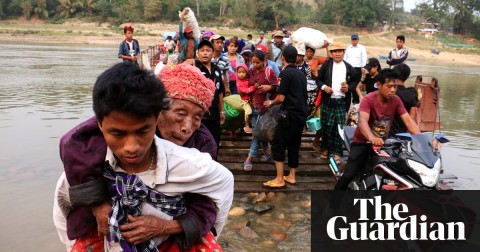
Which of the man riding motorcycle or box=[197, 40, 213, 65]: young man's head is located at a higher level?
box=[197, 40, 213, 65]: young man's head

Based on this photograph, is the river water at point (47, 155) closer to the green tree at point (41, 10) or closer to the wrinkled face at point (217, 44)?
the wrinkled face at point (217, 44)

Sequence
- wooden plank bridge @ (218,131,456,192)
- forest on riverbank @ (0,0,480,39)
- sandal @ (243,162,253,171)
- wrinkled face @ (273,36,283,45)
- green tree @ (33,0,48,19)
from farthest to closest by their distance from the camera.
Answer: green tree @ (33,0,48,19) → forest on riverbank @ (0,0,480,39) → wrinkled face @ (273,36,283,45) → sandal @ (243,162,253,171) → wooden plank bridge @ (218,131,456,192)

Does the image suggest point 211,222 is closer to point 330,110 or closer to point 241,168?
point 241,168

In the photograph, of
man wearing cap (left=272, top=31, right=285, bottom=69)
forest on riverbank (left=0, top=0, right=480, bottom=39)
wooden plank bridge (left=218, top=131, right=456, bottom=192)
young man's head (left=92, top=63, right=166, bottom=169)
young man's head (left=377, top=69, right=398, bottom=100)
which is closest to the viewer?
young man's head (left=92, top=63, right=166, bottom=169)

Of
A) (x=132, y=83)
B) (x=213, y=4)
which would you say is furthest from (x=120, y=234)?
(x=213, y=4)

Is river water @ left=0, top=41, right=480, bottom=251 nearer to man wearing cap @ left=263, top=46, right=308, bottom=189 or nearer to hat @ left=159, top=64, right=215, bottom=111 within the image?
man wearing cap @ left=263, top=46, right=308, bottom=189

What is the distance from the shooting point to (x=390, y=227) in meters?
3.47

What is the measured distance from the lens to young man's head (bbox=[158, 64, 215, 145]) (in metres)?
1.70

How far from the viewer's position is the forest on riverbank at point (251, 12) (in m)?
57.5

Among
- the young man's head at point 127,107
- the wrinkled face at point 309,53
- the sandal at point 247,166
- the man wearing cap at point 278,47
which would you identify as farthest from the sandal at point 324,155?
the young man's head at point 127,107

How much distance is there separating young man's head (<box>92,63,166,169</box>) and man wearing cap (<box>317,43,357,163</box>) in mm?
4633

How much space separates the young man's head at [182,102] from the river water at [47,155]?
2167mm

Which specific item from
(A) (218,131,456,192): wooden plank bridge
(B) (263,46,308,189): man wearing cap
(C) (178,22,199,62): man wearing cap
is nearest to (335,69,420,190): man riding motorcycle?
(B) (263,46,308,189): man wearing cap

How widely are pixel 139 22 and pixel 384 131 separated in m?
61.9
